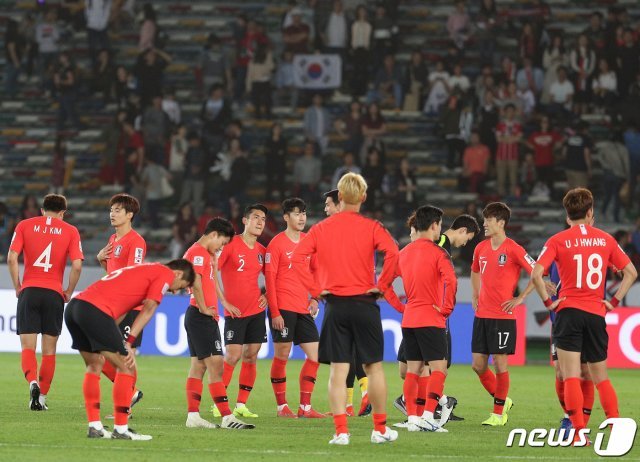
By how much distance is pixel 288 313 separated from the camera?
44.2 ft

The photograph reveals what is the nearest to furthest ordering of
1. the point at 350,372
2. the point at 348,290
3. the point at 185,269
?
the point at 348,290
the point at 185,269
the point at 350,372

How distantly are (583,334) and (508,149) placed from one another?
643 inches

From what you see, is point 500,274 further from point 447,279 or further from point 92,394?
point 92,394

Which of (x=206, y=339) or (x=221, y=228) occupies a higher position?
(x=221, y=228)

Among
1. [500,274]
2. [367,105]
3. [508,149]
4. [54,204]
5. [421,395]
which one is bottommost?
[421,395]

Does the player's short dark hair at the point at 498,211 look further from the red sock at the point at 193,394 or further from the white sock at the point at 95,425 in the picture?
the white sock at the point at 95,425

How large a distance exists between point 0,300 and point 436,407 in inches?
452

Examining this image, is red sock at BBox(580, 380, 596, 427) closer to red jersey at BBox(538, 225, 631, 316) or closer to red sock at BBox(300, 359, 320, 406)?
red jersey at BBox(538, 225, 631, 316)

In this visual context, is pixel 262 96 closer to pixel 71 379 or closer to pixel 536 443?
pixel 71 379

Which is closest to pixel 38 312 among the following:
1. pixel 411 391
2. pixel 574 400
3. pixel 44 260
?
pixel 44 260

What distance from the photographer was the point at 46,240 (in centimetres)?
1352

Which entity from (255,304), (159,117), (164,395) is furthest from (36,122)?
(255,304)

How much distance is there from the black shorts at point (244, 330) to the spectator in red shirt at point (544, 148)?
49.1 feet

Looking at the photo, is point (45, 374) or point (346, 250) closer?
point (346, 250)
